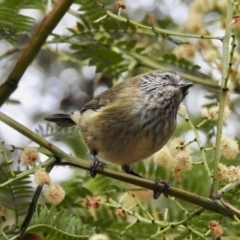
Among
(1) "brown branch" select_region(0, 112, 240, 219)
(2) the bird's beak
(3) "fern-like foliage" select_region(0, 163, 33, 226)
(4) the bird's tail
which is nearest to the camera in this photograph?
(1) "brown branch" select_region(0, 112, 240, 219)

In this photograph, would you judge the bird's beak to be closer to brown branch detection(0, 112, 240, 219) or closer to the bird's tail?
the bird's tail

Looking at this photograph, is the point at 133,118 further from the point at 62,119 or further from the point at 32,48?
the point at 32,48

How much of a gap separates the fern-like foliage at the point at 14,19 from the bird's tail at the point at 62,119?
3.10 feet

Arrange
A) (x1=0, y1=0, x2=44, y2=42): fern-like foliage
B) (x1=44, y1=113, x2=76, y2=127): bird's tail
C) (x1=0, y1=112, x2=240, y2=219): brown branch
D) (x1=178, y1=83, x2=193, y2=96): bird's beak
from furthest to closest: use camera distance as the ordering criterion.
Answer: (x1=44, y1=113, x2=76, y2=127): bird's tail
(x1=178, y1=83, x2=193, y2=96): bird's beak
(x1=0, y1=0, x2=44, y2=42): fern-like foliage
(x1=0, y1=112, x2=240, y2=219): brown branch

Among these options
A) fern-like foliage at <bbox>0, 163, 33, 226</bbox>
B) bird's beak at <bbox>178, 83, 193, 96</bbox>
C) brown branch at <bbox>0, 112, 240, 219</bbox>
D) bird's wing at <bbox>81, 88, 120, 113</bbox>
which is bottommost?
fern-like foliage at <bbox>0, 163, 33, 226</bbox>

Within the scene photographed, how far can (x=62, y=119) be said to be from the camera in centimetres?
379

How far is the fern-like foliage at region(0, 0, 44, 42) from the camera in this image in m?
2.63

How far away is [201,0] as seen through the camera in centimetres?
353

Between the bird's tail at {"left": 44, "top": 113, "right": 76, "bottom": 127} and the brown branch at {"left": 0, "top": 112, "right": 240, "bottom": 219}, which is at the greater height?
the bird's tail at {"left": 44, "top": 113, "right": 76, "bottom": 127}

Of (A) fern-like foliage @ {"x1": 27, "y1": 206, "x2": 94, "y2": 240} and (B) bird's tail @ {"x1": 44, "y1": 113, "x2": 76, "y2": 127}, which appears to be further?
(B) bird's tail @ {"x1": 44, "y1": 113, "x2": 76, "y2": 127}

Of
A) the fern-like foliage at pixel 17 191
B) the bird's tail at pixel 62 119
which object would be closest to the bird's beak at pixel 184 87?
the bird's tail at pixel 62 119

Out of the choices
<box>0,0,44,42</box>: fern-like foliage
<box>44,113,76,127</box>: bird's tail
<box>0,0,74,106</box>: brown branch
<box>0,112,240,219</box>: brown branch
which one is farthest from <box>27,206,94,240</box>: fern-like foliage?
<box>44,113,76,127</box>: bird's tail

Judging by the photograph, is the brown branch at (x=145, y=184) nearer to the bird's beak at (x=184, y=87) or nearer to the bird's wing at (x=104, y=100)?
the bird's beak at (x=184, y=87)

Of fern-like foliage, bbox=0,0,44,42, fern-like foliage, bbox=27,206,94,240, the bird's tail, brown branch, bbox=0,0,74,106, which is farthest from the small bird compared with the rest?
brown branch, bbox=0,0,74,106
